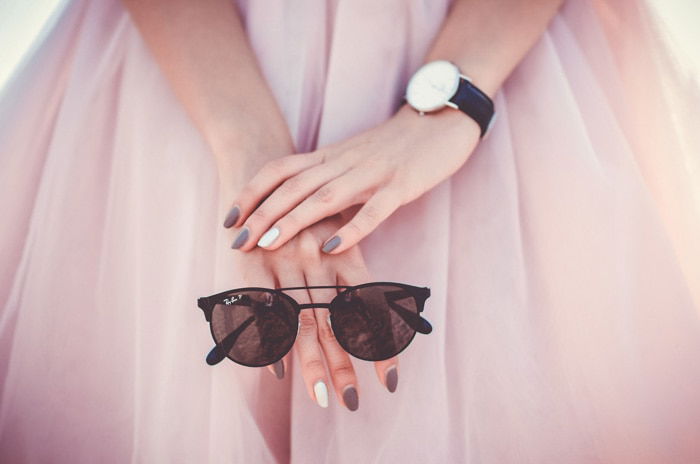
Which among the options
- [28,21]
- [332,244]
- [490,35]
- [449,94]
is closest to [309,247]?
[332,244]

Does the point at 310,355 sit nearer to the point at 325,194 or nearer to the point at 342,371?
the point at 342,371

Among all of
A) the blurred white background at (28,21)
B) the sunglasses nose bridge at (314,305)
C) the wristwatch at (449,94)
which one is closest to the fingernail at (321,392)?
the sunglasses nose bridge at (314,305)

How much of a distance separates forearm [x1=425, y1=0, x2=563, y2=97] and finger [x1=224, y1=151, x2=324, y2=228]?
39cm

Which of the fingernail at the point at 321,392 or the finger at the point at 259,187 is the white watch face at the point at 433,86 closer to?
the finger at the point at 259,187

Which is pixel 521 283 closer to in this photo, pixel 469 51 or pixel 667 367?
pixel 667 367

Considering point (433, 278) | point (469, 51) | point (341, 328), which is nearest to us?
point (341, 328)

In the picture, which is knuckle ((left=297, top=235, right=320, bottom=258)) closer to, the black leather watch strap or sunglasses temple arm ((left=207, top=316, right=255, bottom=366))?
sunglasses temple arm ((left=207, top=316, right=255, bottom=366))

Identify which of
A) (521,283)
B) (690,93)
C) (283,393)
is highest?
(690,93)

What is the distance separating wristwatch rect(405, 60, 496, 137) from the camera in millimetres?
831

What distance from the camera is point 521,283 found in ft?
2.45

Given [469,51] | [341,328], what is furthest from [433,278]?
[469,51]

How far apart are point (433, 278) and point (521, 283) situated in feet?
0.47

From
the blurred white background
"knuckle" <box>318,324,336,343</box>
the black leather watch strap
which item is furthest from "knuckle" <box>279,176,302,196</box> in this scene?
the blurred white background

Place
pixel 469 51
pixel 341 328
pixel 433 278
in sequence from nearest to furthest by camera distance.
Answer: pixel 341 328 → pixel 433 278 → pixel 469 51
